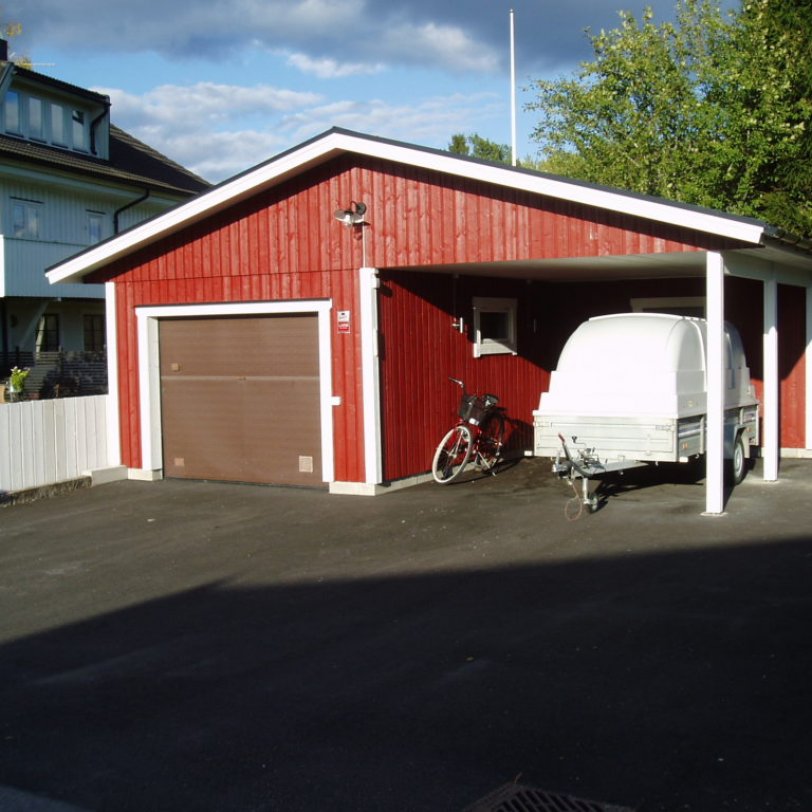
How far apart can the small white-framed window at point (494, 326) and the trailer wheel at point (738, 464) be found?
411cm

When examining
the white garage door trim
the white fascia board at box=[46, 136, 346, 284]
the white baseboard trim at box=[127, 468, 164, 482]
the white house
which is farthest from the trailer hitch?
the white house

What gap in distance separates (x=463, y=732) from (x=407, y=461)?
8974 millimetres

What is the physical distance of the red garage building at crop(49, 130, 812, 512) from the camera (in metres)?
13.0

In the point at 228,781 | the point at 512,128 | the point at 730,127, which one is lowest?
the point at 228,781

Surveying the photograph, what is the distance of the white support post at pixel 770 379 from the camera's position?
14258 millimetres

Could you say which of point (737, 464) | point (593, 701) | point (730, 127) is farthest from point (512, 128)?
point (593, 701)

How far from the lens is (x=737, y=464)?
14.2 metres

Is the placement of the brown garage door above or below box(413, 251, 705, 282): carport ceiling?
below

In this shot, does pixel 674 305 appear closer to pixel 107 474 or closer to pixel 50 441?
pixel 107 474

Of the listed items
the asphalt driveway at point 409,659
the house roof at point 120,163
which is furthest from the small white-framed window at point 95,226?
the asphalt driveway at point 409,659

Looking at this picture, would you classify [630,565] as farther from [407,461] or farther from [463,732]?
[407,461]

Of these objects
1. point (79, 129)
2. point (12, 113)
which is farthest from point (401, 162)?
point (79, 129)

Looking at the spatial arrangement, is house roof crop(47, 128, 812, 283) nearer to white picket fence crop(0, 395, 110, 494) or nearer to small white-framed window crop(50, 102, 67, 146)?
white picket fence crop(0, 395, 110, 494)

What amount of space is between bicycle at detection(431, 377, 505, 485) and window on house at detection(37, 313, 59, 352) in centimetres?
1765
